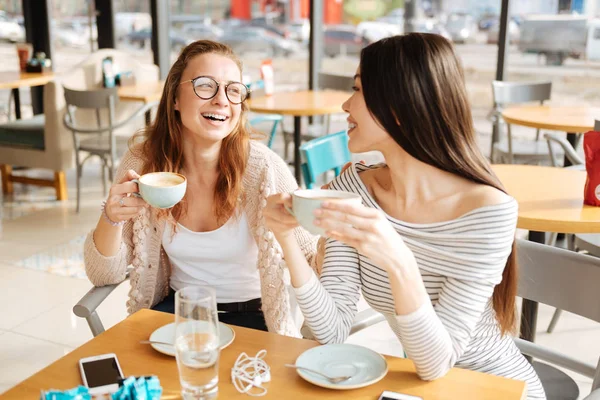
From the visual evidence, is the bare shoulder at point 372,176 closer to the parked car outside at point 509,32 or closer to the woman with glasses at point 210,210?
the woman with glasses at point 210,210

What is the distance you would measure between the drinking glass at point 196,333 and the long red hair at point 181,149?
2.86ft

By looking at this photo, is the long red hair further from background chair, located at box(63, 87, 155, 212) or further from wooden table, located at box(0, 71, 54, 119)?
wooden table, located at box(0, 71, 54, 119)

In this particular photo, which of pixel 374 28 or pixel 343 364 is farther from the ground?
pixel 374 28

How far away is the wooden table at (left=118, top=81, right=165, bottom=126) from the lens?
4.78m

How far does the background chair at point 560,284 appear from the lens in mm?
1456

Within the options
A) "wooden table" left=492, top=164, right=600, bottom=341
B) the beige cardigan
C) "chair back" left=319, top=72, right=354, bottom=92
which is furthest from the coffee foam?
"chair back" left=319, top=72, right=354, bottom=92

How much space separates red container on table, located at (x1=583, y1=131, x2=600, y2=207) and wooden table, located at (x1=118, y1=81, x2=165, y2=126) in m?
3.28

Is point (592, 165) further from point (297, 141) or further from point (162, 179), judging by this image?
point (297, 141)

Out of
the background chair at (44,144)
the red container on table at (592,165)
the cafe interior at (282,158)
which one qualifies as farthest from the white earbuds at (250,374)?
the background chair at (44,144)

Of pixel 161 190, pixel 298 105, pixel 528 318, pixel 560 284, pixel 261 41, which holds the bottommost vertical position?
pixel 528 318

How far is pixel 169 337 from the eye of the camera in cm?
134

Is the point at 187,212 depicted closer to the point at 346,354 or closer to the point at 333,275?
the point at 333,275

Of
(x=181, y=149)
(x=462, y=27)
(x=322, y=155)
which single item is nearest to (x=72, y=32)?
(x=462, y=27)

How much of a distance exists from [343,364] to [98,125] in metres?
4.21
